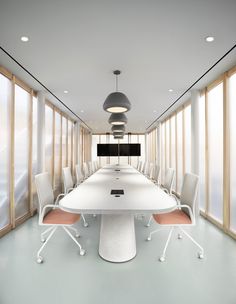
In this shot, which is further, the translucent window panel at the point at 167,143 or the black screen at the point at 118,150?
the black screen at the point at 118,150

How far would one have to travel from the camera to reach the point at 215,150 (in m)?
3.79

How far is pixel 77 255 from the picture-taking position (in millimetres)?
2438

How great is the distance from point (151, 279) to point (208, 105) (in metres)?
3.64

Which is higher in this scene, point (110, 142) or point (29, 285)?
point (110, 142)

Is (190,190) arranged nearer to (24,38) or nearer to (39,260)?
(39,260)

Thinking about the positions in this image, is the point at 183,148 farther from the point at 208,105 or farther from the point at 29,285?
the point at 29,285

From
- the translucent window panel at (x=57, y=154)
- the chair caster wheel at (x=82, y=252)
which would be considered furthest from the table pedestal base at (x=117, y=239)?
the translucent window panel at (x=57, y=154)

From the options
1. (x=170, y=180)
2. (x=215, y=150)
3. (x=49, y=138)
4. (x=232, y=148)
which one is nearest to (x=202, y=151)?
(x=215, y=150)

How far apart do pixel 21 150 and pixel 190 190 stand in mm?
3289

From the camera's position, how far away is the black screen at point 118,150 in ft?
41.9

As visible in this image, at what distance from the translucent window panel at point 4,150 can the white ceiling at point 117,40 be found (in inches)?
15.7

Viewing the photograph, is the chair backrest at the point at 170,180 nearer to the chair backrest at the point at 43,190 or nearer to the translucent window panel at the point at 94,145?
the chair backrest at the point at 43,190

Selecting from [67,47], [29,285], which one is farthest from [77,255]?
[67,47]

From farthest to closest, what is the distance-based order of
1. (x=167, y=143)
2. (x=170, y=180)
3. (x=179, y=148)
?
(x=167, y=143)
(x=179, y=148)
(x=170, y=180)
